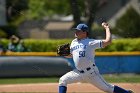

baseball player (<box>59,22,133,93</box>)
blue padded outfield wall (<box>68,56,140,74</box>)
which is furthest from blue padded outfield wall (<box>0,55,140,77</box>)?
baseball player (<box>59,22,133,93</box>)

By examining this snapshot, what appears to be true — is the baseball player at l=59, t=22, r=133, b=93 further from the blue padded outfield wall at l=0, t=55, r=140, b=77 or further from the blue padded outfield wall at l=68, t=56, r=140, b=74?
the blue padded outfield wall at l=68, t=56, r=140, b=74

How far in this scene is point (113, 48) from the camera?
80.4 feet

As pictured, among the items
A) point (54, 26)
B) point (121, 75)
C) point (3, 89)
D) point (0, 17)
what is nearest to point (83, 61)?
point (3, 89)

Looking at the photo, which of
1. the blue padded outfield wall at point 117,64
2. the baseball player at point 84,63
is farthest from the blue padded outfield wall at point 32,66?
the baseball player at point 84,63

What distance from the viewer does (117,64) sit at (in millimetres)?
19969

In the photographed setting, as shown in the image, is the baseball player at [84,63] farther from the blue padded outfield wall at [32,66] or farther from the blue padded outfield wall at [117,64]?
the blue padded outfield wall at [117,64]

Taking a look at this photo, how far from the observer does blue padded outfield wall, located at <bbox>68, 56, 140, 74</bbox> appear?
19781 mm

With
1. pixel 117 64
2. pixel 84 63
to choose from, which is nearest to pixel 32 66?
pixel 117 64

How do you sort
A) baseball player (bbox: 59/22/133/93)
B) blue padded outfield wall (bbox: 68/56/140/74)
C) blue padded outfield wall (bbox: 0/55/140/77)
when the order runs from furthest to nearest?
blue padded outfield wall (bbox: 68/56/140/74)
blue padded outfield wall (bbox: 0/55/140/77)
baseball player (bbox: 59/22/133/93)

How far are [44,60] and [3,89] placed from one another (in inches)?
190

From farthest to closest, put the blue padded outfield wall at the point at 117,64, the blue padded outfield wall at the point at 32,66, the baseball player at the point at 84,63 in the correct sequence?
the blue padded outfield wall at the point at 117,64 < the blue padded outfield wall at the point at 32,66 < the baseball player at the point at 84,63

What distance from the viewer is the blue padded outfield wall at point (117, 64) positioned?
64.9 ft

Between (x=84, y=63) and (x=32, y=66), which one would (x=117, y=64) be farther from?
(x=84, y=63)

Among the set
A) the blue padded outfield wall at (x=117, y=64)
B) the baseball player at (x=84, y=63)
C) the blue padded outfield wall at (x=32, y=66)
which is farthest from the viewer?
the blue padded outfield wall at (x=117, y=64)
